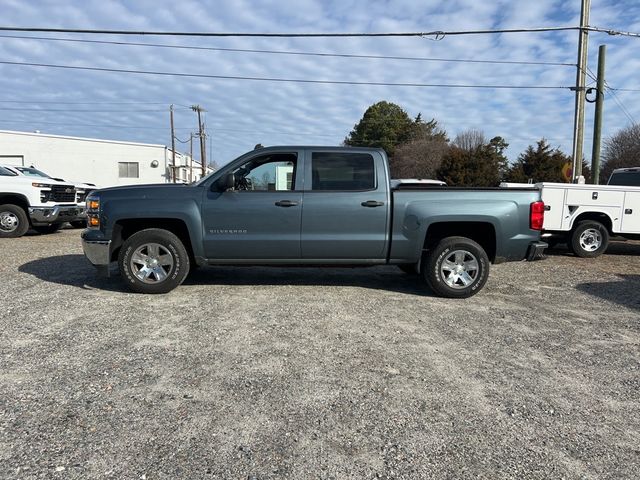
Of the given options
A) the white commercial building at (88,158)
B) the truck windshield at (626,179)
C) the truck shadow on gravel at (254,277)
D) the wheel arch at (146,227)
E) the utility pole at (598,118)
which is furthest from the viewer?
the white commercial building at (88,158)

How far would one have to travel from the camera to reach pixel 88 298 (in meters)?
5.73

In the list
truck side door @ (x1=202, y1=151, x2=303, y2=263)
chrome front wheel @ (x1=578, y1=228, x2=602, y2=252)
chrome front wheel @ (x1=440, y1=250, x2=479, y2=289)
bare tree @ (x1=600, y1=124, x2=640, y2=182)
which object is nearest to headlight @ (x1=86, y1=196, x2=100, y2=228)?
truck side door @ (x1=202, y1=151, x2=303, y2=263)

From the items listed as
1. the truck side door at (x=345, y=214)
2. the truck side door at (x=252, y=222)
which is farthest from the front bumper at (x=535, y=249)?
the truck side door at (x=252, y=222)

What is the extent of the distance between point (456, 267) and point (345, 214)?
1.62m

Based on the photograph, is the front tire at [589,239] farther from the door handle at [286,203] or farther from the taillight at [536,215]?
the door handle at [286,203]

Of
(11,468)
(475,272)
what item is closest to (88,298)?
(11,468)

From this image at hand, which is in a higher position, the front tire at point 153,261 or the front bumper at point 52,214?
the front bumper at point 52,214

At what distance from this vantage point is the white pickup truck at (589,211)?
1000 centimetres

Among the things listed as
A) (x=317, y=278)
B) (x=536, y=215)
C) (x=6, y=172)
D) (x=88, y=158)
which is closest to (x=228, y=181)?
(x=317, y=278)

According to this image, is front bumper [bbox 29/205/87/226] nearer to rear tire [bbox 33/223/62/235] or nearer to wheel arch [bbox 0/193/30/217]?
wheel arch [bbox 0/193/30/217]

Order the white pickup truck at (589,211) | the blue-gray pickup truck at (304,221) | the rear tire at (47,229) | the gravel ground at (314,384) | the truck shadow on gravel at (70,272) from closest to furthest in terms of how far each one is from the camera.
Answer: the gravel ground at (314,384) → the blue-gray pickup truck at (304,221) → the truck shadow on gravel at (70,272) → the white pickup truck at (589,211) → the rear tire at (47,229)

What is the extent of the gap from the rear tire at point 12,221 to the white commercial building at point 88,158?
18.5 metres

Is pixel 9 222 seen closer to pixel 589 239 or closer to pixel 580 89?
pixel 589 239

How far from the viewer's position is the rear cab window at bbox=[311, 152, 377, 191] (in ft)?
19.8
